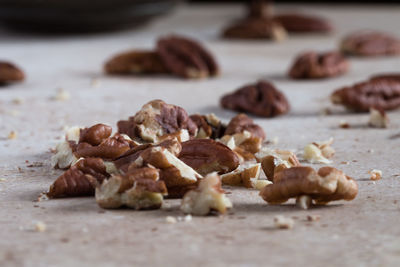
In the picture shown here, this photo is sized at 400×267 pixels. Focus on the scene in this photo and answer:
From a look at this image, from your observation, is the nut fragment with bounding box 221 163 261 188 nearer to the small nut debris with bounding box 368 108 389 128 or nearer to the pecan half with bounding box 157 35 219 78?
the small nut debris with bounding box 368 108 389 128

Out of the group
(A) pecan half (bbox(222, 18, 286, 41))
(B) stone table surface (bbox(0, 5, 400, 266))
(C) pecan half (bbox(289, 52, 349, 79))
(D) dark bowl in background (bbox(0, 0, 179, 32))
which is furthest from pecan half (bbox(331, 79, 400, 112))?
(D) dark bowl in background (bbox(0, 0, 179, 32))

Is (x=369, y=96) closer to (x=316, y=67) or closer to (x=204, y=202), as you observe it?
(x=316, y=67)

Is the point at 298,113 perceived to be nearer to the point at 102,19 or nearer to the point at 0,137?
the point at 0,137

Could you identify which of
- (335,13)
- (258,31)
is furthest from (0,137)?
(335,13)

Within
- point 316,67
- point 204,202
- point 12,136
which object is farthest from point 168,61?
point 204,202

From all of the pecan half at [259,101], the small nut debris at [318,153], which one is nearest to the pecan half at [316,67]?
the pecan half at [259,101]

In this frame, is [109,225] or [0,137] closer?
[109,225]

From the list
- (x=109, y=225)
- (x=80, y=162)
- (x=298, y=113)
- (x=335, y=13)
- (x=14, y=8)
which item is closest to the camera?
(x=109, y=225)
